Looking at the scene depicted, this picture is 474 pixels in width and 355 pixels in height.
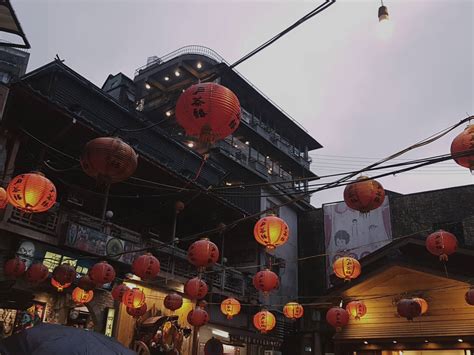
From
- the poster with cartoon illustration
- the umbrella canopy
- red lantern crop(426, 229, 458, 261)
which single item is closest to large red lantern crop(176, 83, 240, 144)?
the umbrella canopy

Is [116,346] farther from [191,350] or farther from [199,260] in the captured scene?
[191,350]

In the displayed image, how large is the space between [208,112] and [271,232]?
5.25 meters

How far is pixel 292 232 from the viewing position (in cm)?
3066

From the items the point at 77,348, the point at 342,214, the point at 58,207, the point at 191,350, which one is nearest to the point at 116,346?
the point at 77,348

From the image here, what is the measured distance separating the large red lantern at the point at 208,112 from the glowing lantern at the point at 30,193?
15.3 ft

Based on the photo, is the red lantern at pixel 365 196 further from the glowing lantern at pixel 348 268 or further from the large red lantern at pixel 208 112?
the glowing lantern at pixel 348 268

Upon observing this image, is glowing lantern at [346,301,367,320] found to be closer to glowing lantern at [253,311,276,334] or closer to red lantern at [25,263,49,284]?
glowing lantern at [253,311,276,334]

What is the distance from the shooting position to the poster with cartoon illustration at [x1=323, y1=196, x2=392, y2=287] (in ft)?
89.0

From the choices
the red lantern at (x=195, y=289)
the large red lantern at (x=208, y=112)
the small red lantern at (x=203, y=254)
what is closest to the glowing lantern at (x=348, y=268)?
the small red lantern at (x=203, y=254)

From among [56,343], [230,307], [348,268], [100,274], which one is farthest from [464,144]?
[230,307]

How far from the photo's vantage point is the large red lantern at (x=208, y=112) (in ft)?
23.4

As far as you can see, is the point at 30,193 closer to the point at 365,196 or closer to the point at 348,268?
the point at 365,196

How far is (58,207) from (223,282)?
980 centimetres

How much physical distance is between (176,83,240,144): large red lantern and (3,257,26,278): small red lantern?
30.7 feet
